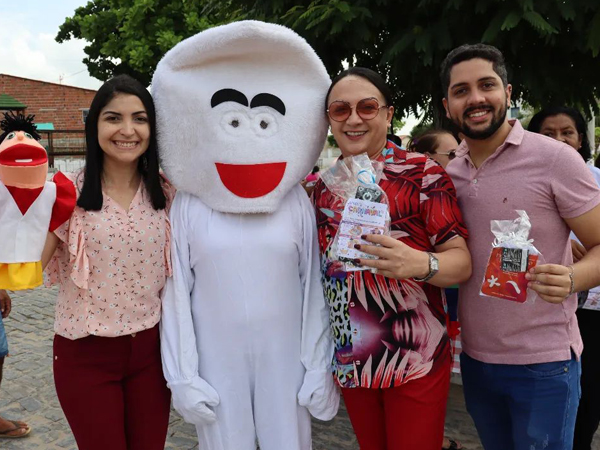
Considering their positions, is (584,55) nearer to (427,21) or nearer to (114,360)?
(427,21)

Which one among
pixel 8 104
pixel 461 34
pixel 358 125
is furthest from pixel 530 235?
pixel 8 104

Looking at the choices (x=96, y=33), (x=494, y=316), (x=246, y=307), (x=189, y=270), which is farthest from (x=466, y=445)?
(x=96, y=33)

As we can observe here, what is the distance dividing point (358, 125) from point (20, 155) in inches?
53.8

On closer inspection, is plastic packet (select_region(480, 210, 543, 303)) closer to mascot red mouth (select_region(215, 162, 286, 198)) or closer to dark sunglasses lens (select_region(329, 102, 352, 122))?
dark sunglasses lens (select_region(329, 102, 352, 122))

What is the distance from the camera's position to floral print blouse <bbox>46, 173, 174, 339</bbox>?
2307 mm

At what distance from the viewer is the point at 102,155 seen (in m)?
2.51

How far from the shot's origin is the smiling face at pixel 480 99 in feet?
7.12

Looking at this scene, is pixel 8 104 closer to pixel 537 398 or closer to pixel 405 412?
pixel 405 412

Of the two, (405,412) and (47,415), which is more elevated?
(405,412)

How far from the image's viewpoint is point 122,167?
252 cm

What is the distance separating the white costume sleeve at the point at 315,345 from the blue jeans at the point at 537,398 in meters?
0.66

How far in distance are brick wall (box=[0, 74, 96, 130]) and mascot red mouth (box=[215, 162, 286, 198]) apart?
26.3 metres

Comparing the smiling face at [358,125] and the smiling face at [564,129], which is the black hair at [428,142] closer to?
the smiling face at [564,129]

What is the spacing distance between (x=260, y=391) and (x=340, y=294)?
605mm
